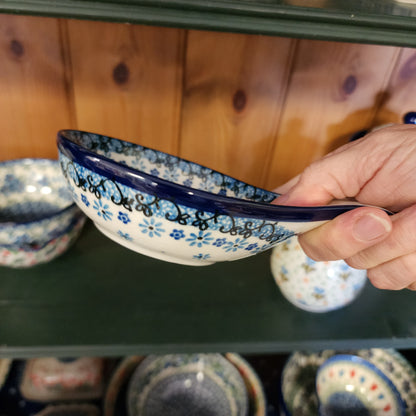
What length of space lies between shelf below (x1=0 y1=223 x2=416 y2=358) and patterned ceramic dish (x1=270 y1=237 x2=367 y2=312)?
0.03 meters

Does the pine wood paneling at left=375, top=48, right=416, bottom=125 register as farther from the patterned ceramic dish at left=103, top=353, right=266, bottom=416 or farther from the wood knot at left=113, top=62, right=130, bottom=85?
the patterned ceramic dish at left=103, top=353, right=266, bottom=416

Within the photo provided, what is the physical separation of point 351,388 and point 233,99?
572 millimetres

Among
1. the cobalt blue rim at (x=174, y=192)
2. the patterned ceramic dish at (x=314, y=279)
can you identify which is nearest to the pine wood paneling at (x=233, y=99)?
the patterned ceramic dish at (x=314, y=279)

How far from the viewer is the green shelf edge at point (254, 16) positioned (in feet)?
1.00

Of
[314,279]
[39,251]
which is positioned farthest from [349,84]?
[39,251]

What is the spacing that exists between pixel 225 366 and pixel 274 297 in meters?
0.26

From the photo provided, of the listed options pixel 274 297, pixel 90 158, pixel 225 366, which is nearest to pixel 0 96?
pixel 90 158

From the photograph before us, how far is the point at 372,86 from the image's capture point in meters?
0.61

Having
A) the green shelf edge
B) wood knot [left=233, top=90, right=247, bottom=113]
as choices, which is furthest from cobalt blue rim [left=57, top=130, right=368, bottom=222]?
wood knot [left=233, top=90, right=247, bottom=113]

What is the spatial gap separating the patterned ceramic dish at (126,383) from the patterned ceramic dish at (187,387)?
1 centimetres

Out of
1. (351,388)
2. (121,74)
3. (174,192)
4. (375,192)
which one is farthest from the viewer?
(351,388)

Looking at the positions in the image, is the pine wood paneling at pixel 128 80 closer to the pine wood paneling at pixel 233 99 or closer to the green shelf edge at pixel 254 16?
the pine wood paneling at pixel 233 99

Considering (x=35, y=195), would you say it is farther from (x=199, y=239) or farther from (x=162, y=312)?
(x=199, y=239)

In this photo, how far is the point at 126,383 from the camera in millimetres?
735
